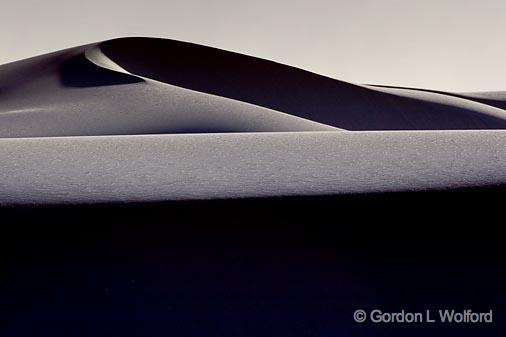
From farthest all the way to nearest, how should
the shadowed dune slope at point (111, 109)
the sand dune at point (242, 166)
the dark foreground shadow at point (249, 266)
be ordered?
the shadowed dune slope at point (111, 109), the sand dune at point (242, 166), the dark foreground shadow at point (249, 266)

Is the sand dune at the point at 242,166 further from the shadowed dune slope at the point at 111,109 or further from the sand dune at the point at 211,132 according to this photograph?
the shadowed dune slope at the point at 111,109

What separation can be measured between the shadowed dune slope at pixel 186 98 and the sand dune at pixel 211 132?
5cm

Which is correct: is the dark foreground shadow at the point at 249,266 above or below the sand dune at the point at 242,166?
below

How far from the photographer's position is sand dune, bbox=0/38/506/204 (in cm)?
261

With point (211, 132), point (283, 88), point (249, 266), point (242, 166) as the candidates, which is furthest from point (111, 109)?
point (249, 266)

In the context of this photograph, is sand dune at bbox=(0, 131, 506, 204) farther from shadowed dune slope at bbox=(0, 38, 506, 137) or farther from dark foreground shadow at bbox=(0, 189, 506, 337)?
shadowed dune slope at bbox=(0, 38, 506, 137)

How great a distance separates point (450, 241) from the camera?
229 centimetres

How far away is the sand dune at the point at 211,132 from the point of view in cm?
261

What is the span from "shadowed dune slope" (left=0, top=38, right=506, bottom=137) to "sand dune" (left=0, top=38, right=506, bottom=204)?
5 cm

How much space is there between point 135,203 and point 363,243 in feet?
2.99

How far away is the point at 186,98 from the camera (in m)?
11.2

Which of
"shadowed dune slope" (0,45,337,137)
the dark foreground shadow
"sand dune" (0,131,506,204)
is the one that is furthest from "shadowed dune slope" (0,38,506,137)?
the dark foreground shadow

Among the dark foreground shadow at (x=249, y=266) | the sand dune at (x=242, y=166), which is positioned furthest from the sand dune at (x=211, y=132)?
the dark foreground shadow at (x=249, y=266)

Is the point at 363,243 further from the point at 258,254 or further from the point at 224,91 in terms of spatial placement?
the point at 224,91
